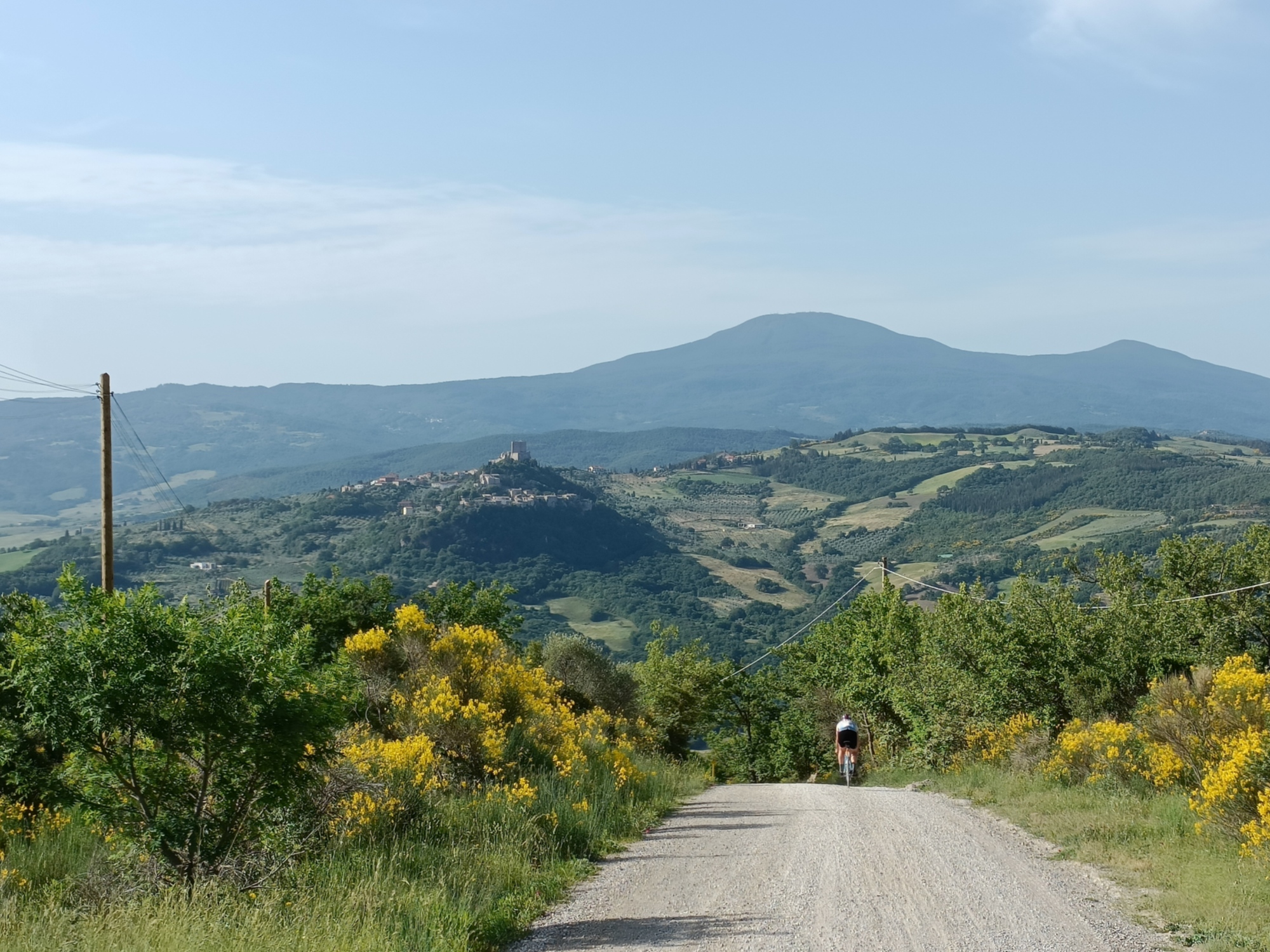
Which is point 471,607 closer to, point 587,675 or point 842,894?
point 587,675

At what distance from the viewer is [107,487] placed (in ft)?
66.4

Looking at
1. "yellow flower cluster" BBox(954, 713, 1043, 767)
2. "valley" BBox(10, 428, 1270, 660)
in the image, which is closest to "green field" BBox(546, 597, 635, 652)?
"valley" BBox(10, 428, 1270, 660)

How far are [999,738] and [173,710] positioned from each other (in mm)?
16805

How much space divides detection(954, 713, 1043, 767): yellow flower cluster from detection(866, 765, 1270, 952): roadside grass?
8.78 ft

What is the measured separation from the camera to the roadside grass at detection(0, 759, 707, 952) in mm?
6871

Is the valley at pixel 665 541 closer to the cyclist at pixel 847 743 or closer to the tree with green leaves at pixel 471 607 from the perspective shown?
the tree with green leaves at pixel 471 607

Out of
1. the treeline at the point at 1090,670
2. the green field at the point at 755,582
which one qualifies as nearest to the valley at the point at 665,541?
the green field at the point at 755,582

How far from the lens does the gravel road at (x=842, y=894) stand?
25.7ft

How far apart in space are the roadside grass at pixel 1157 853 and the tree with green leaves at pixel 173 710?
21.7 feet

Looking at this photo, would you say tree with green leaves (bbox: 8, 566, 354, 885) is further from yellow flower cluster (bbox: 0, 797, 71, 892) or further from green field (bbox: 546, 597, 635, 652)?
green field (bbox: 546, 597, 635, 652)

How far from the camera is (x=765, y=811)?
15891mm

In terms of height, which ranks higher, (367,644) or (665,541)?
(367,644)

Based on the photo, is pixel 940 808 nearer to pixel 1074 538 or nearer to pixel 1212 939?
pixel 1212 939

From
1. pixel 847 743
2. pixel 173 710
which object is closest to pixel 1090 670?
pixel 847 743
